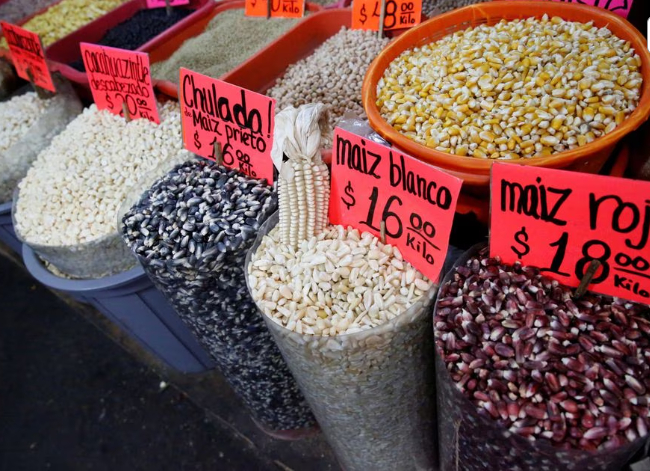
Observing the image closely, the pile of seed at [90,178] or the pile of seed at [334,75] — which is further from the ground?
the pile of seed at [334,75]

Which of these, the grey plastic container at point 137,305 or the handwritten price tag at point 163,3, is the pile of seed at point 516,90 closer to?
the grey plastic container at point 137,305

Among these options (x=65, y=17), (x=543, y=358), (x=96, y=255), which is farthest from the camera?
(x=65, y=17)

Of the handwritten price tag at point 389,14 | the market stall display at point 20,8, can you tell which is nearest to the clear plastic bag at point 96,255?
the handwritten price tag at point 389,14

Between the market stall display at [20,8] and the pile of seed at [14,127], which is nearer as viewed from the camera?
the pile of seed at [14,127]

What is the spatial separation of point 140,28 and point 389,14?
3.74 ft

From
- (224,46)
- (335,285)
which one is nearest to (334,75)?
(224,46)

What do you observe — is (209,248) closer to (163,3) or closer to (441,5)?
(441,5)

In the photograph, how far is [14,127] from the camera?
6.02ft

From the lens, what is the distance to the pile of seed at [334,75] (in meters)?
1.49

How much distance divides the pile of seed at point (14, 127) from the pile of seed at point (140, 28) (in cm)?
24

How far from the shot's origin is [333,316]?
92cm

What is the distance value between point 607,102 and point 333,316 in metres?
0.62

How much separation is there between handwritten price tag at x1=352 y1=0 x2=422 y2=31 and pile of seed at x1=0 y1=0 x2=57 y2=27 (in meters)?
1.80

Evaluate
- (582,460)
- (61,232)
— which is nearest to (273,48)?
(61,232)
